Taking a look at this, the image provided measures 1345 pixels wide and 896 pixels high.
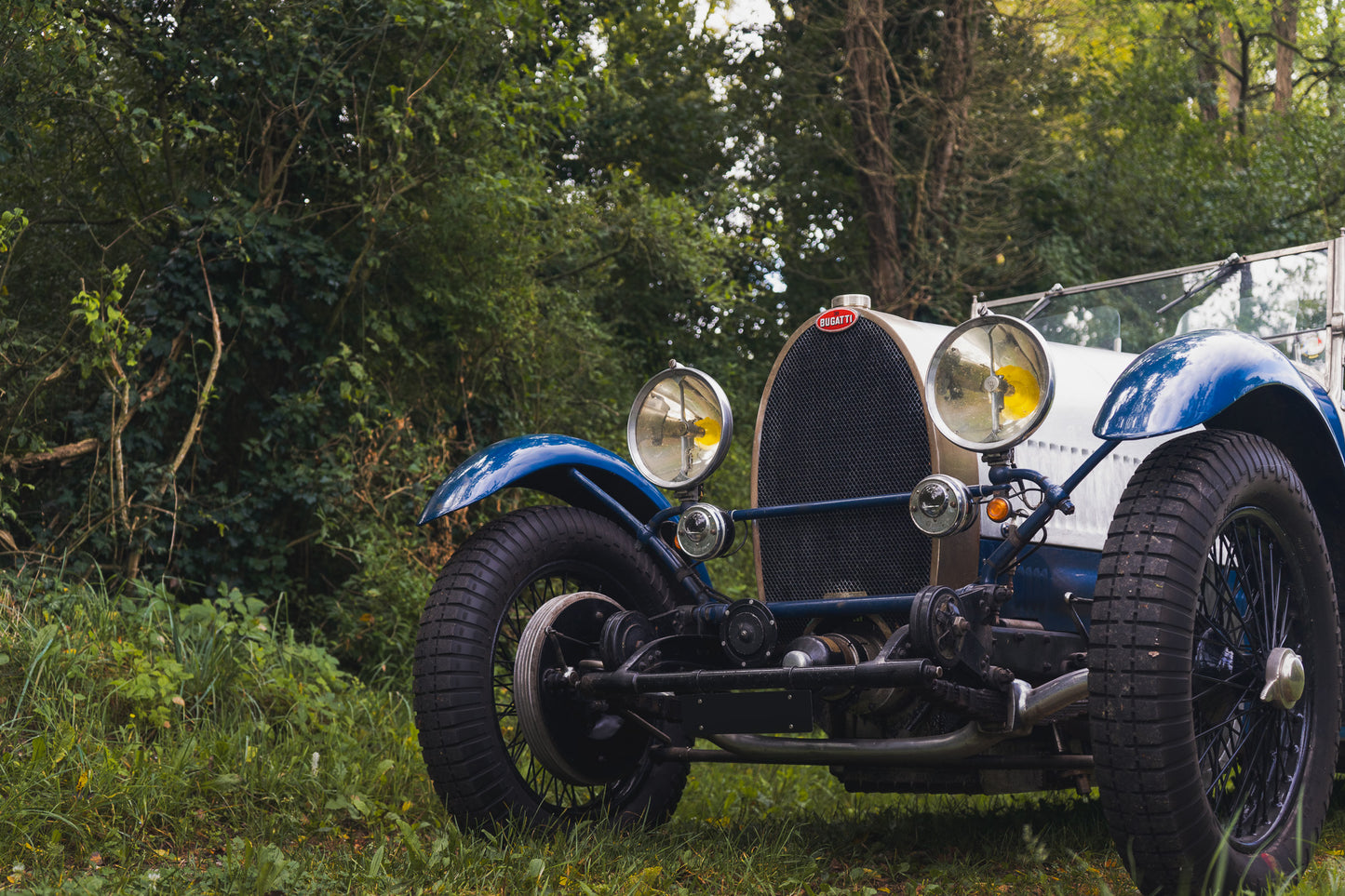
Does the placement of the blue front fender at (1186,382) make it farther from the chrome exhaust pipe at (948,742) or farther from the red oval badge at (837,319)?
the red oval badge at (837,319)

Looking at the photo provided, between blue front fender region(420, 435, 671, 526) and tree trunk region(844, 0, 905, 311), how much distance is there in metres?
7.64

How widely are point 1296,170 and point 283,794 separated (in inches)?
492

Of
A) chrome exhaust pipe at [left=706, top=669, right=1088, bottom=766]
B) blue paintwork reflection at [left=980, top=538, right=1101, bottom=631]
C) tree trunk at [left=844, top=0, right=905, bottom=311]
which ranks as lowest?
chrome exhaust pipe at [left=706, top=669, right=1088, bottom=766]

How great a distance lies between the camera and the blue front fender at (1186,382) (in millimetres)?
2562

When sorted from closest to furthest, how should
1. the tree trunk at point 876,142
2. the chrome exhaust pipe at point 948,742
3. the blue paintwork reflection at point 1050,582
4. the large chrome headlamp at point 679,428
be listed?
the chrome exhaust pipe at point 948,742, the blue paintwork reflection at point 1050,582, the large chrome headlamp at point 679,428, the tree trunk at point 876,142

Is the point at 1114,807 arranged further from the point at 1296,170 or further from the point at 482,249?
the point at 1296,170

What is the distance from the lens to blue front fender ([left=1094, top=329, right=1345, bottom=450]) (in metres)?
2.56

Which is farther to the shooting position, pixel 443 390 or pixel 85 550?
pixel 443 390

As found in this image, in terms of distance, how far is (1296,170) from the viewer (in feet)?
41.1

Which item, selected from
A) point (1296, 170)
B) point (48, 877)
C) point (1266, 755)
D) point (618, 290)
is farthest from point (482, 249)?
point (1296, 170)

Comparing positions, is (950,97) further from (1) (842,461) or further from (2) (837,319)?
(1) (842,461)

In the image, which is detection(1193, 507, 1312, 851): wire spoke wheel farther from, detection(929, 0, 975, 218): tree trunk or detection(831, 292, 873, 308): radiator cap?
detection(929, 0, 975, 218): tree trunk

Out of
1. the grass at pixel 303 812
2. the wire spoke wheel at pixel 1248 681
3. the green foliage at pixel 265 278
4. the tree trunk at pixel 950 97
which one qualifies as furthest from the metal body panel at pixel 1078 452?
the tree trunk at pixel 950 97

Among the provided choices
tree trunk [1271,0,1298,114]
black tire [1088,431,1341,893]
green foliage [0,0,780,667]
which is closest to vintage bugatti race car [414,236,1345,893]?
black tire [1088,431,1341,893]
